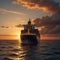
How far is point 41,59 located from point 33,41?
3071 inches

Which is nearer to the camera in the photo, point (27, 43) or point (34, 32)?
point (27, 43)

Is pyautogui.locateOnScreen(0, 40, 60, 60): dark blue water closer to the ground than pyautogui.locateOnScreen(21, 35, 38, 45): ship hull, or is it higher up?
closer to the ground

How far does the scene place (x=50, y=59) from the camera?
5478 cm

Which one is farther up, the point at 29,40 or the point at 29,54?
the point at 29,40

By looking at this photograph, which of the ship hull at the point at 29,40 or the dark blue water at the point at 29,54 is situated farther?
the ship hull at the point at 29,40

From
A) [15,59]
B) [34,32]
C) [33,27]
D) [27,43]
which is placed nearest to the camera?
[15,59]

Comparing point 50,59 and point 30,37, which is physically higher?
point 30,37

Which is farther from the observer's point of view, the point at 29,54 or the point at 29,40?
the point at 29,40

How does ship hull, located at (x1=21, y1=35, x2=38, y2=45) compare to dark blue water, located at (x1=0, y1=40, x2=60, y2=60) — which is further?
ship hull, located at (x1=21, y1=35, x2=38, y2=45)

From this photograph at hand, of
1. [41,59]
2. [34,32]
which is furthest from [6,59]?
[34,32]

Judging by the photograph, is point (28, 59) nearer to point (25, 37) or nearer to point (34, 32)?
point (25, 37)

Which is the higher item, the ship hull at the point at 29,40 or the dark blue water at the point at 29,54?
the ship hull at the point at 29,40

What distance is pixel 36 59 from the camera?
5428 cm

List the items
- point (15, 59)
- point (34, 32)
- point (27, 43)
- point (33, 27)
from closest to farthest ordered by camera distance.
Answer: point (15, 59) → point (27, 43) → point (34, 32) → point (33, 27)
